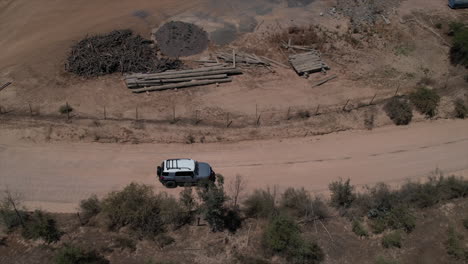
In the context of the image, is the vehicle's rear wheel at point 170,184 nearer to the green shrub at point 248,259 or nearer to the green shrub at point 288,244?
the green shrub at point 248,259

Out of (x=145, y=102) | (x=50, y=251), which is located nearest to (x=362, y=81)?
(x=145, y=102)

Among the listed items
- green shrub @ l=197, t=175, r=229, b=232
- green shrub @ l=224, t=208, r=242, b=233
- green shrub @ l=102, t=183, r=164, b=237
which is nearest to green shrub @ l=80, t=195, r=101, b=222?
green shrub @ l=102, t=183, r=164, b=237

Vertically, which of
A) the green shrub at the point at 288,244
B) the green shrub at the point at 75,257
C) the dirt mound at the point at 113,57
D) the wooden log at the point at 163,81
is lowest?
the green shrub at the point at 288,244

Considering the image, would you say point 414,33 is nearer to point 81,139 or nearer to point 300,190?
point 300,190

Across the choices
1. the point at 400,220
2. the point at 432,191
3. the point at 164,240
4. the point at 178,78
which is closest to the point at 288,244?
the point at 164,240

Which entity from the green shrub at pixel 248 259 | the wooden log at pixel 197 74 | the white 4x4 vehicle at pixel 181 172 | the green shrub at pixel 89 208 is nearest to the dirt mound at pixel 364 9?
the wooden log at pixel 197 74

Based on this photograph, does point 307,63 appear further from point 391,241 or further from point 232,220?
point 391,241

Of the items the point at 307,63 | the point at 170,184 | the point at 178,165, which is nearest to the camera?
the point at 178,165

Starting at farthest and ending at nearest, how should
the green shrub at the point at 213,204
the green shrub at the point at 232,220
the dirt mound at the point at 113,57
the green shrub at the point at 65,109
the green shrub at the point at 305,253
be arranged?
the dirt mound at the point at 113,57, the green shrub at the point at 65,109, the green shrub at the point at 232,220, the green shrub at the point at 213,204, the green shrub at the point at 305,253
